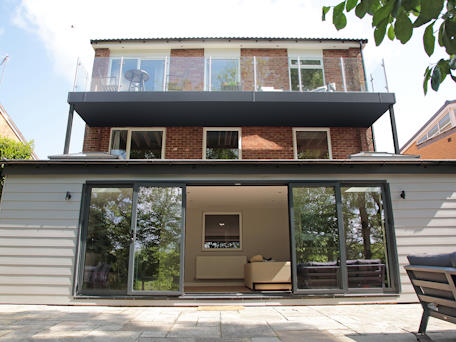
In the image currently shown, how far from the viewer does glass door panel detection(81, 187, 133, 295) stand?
5488 millimetres

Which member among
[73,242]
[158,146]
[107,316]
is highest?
[158,146]

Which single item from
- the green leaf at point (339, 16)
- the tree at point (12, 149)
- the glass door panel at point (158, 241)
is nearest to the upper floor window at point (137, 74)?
the tree at point (12, 149)

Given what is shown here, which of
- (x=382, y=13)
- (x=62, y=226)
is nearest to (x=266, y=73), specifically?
(x=62, y=226)

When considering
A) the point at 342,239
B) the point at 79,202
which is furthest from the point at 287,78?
the point at 79,202

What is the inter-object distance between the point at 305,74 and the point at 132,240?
6331mm

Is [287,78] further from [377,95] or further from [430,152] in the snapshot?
[430,152]

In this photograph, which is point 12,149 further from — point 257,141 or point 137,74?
point 257,141

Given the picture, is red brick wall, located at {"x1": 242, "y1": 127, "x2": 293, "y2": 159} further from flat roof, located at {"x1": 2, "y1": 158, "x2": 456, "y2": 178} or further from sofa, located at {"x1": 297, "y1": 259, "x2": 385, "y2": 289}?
sofa, located at {"x1": 297, "y1": 259, "x2": 385, "y2": 289}

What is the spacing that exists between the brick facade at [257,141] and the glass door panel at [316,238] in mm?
2898

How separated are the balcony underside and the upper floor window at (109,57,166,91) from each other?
12.0 inches

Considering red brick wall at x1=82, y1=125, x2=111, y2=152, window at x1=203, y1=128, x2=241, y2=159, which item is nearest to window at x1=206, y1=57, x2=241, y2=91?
window at x1=203, y1=128, x2=241, y2=159

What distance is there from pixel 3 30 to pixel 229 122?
19.0 feet

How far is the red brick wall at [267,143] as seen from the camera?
867cm

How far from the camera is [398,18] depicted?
169 centimetres
